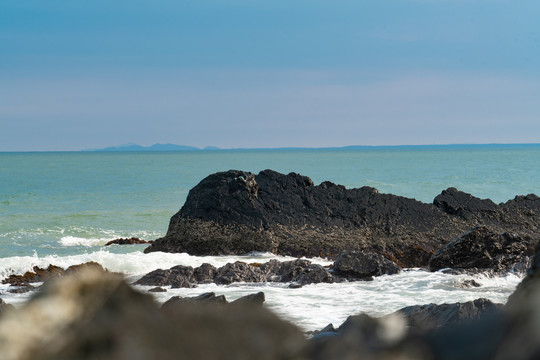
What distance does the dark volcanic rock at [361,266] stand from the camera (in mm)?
12875

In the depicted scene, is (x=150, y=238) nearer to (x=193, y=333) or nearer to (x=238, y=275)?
(x=238, y=275)

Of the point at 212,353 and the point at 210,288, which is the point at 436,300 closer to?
the point at 210,288

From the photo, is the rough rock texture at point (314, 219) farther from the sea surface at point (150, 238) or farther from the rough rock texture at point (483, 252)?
the rough rock texture at point (483, 252)

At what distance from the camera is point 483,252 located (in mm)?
13383

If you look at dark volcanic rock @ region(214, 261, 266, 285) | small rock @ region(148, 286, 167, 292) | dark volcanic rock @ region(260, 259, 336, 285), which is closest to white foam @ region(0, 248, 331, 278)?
dark volcanic rock @ region(214, 261, 266, 285)

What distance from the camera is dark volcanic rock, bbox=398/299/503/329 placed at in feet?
20.8

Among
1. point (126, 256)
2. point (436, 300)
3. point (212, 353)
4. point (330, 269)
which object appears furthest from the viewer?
point (126, 256)

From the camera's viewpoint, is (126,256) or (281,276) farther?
(126,256)

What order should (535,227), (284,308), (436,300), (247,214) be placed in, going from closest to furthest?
(284,308) < (436,300) < (247,214) < (535,227)

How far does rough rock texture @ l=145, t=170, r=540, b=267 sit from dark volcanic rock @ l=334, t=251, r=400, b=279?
302 centimetres

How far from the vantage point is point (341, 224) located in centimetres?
1945

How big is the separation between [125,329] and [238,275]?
11529 mm

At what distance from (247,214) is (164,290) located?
7.68 m

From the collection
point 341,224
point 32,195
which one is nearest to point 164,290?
point 341,224
